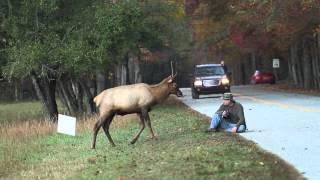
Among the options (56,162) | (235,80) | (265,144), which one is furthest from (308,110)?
(235,80)

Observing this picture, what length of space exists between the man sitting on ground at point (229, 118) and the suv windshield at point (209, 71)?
2051 centimetres

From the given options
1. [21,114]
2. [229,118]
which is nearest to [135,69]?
[21,114]

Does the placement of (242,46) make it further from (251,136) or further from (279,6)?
(251,136)

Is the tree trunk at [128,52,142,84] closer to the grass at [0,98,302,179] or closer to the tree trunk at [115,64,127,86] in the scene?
the tree trunk at [115,64,127,86]

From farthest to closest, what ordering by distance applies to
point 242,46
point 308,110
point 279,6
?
1. point 242,46
2. point 279,6
3. point 308,110

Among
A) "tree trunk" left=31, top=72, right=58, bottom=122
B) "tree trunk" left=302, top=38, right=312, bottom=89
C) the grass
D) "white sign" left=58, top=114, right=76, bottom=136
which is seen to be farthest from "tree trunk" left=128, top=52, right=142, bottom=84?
the grass

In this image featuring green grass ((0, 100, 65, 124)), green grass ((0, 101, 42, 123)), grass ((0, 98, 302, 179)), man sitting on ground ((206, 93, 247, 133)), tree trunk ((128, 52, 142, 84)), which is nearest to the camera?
grass ((0, 98, 302, 179))

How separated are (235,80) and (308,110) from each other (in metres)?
65.1

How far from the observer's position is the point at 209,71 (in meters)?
37.2

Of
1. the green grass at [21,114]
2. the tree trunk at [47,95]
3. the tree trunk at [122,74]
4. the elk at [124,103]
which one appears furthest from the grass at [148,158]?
the tree trunk at [122,74]

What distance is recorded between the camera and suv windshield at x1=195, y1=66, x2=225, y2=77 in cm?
3691

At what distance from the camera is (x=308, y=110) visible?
22844 mm

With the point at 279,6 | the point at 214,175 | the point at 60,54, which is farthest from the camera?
the point at 279,6

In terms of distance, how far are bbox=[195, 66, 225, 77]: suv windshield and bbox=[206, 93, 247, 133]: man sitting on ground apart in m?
20.5
